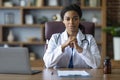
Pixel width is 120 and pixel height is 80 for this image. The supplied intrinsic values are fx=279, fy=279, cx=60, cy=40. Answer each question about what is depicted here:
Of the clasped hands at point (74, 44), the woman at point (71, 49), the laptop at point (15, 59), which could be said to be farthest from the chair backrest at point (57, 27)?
the laptop at point (15, 59)

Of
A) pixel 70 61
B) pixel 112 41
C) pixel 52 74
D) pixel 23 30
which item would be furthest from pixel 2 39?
pixel 52 74

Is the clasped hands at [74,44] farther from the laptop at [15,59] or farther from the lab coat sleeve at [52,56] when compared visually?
the laptop at [15,59]

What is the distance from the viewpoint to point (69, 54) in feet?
8.59

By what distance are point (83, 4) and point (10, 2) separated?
4.72ft

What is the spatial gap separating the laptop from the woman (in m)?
0.52

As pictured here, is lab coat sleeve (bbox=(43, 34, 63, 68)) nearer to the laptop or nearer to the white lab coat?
the white lab coat

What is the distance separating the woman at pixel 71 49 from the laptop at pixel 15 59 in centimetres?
52

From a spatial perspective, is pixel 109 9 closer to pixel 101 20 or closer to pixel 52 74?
pixel 101 20

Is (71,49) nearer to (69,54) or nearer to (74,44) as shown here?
(69,54)

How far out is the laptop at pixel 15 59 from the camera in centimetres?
195

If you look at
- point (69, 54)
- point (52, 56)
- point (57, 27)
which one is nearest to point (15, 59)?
point (52, 56)

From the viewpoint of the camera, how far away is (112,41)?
541 cm

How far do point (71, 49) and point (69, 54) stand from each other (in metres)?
0.05

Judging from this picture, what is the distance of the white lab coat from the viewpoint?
2477mm
